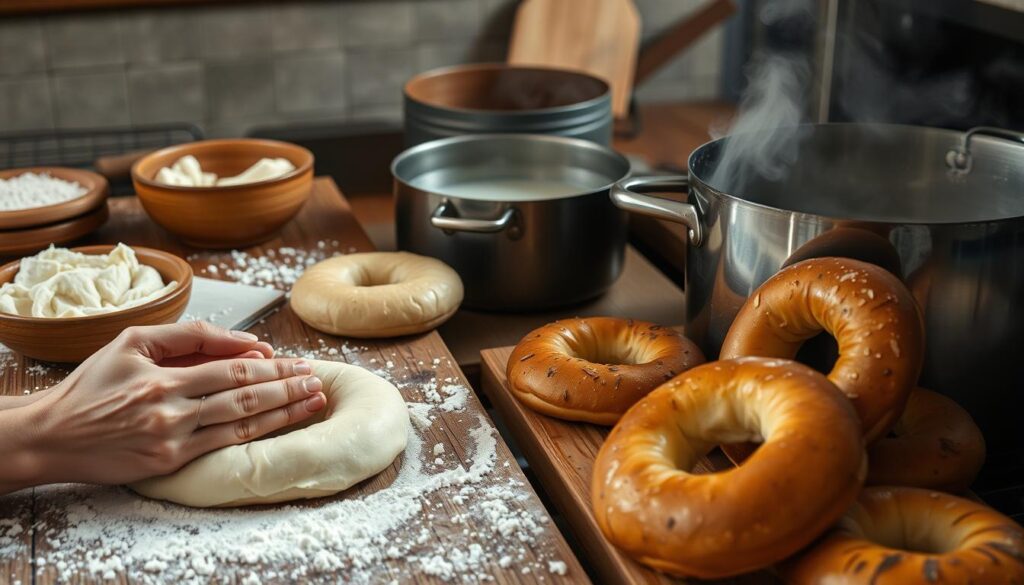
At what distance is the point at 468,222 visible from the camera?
4.61 ft

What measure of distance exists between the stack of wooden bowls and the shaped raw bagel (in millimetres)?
424

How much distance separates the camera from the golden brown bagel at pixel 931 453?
97 cm

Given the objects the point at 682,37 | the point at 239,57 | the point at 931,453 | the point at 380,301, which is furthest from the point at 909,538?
the point at 239,57

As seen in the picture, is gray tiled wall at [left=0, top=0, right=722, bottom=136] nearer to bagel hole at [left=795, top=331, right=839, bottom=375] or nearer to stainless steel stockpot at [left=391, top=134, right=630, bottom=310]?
stainless steel stockpot at [left=391, top=134, right=630, bottom=310]

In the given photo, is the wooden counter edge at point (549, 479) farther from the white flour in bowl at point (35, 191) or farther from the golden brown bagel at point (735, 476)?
the white flour in bowl at point (35, 191)

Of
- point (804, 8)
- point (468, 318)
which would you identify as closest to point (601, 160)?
point (468, 318)

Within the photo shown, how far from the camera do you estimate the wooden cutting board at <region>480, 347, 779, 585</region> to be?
905 millimetres

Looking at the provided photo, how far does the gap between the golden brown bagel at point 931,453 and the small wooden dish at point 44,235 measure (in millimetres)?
1218

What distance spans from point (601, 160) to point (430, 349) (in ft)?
1.52

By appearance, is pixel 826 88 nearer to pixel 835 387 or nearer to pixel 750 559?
pixel 835 387

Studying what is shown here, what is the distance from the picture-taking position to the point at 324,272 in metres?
1.45

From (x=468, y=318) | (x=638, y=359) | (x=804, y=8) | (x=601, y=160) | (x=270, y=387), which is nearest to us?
(x=270, y=387)

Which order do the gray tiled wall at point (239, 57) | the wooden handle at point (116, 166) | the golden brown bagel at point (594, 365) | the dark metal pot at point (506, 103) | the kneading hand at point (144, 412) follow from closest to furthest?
the kneading hand at point (144, 412)
the golden brown bagel at point (594, 365)
the dark metal pot at point (506, 103)
the wooden handle at point (116, 166)
the gray tiled wall at point (239, 57)

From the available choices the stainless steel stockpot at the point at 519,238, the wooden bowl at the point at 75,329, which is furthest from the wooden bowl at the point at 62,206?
the stainless steel stockpot at the point at 519,238
